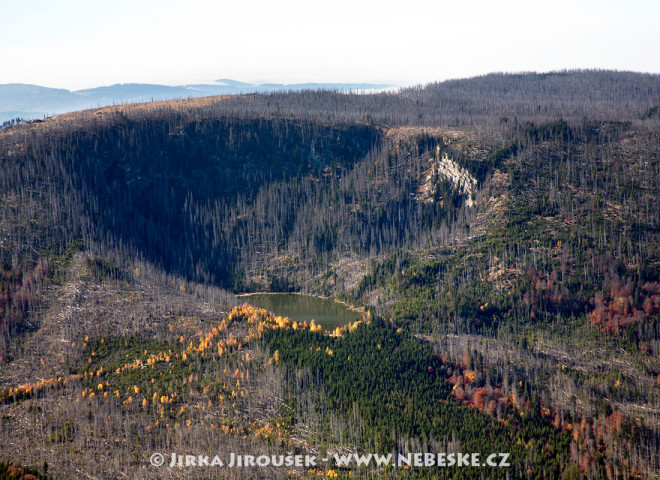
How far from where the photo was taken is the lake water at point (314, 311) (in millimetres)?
175475

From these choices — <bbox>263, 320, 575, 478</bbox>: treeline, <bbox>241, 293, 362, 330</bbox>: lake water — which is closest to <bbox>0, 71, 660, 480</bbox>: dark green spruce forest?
<bbox>263, 320, 575, 478</bbox>: treeline

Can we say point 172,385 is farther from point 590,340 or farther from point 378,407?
point 590,340

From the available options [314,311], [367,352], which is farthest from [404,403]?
[314,311]

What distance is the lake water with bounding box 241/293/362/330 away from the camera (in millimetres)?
175475

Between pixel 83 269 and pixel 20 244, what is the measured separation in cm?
1922

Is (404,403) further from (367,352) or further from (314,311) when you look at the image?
(314,311)

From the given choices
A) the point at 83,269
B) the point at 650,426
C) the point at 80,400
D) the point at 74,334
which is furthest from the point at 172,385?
the point at 650,426

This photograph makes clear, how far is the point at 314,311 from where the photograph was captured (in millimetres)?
187500

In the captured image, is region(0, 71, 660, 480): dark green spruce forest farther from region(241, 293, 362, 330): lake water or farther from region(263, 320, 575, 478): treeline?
region(241, 293, 362, 330): lake water

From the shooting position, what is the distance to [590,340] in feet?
486

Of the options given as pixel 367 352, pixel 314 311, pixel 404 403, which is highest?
pixel 367 352

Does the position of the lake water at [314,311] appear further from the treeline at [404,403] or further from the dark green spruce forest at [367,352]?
the treeline at [404,403]

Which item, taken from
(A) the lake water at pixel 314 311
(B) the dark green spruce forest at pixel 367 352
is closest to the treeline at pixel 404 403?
(B) the dark green spruce forest at pixel 367 352

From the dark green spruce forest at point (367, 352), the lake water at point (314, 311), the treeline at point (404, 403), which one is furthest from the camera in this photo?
the lake water at point (314, 311)
